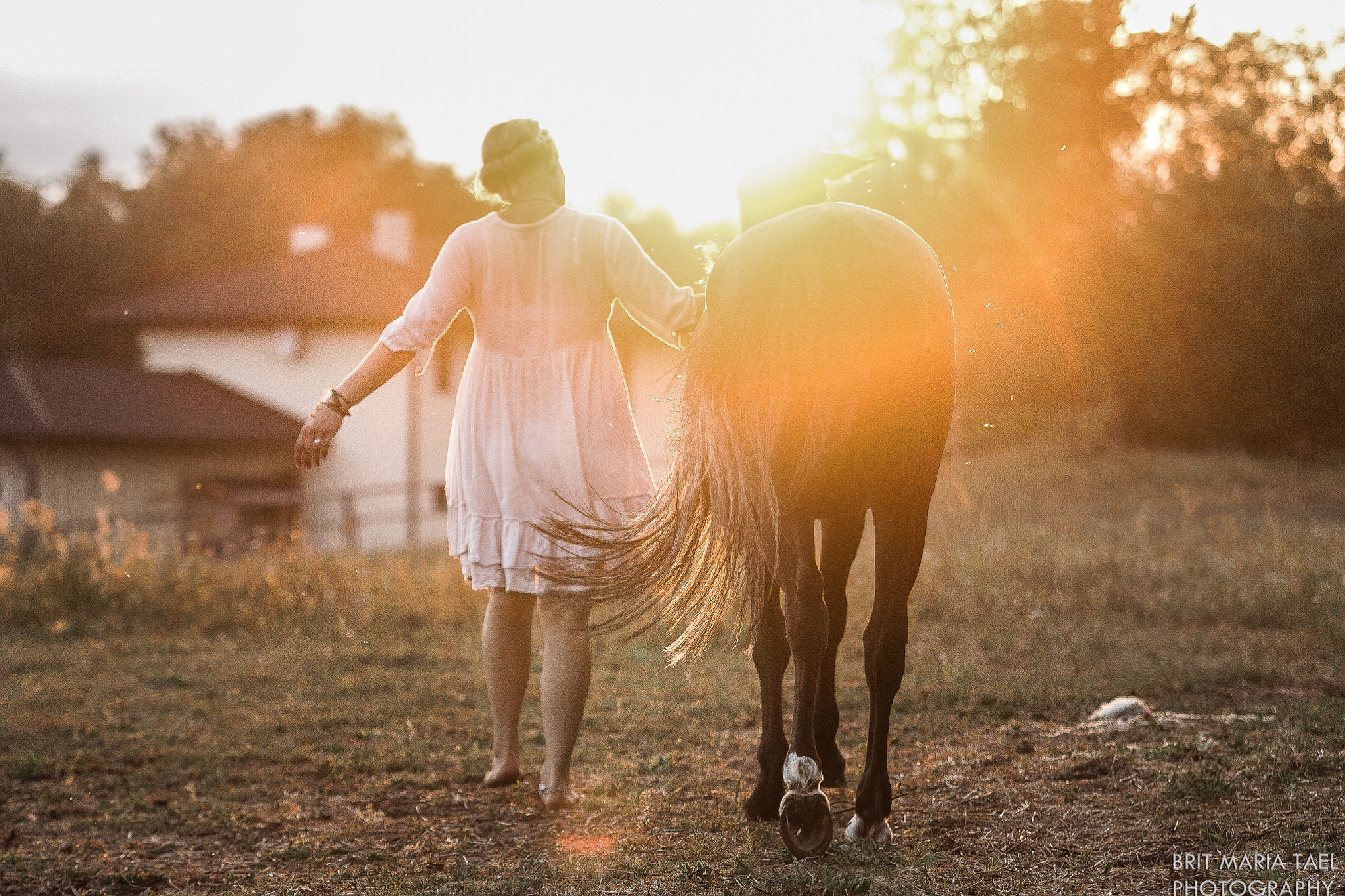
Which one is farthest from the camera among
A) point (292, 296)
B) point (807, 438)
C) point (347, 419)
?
point (292, 296)

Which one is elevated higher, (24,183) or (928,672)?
Result: (24,183)

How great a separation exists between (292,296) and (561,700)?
69.9 ft

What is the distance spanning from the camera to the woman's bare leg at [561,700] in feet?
11.5

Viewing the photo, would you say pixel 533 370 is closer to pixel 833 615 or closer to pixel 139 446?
pixel 833 615

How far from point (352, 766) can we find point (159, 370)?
2134 centimetres

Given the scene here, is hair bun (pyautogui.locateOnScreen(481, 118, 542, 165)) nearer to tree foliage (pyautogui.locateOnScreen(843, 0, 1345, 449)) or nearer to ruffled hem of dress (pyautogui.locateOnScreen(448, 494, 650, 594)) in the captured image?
ruffled hem of dress (pyautogui.locateOnScreen(448, 494, 650, 594))

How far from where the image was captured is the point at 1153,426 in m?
28.5

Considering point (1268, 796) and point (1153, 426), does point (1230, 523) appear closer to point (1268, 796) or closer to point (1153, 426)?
point (1268, 796)

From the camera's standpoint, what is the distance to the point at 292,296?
2311cm

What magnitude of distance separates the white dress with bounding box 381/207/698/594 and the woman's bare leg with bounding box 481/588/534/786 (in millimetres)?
104

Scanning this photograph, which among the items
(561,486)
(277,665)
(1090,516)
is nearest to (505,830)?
(561,486)

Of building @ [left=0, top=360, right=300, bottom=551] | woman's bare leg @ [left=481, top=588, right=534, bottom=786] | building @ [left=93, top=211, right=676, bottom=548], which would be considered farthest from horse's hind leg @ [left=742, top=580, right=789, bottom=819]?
building @ [left=93, top=211, right=676, bottom=548]

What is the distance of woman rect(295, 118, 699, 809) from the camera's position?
11.6ft

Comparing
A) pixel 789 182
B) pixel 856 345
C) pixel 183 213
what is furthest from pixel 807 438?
pixel 183 213
